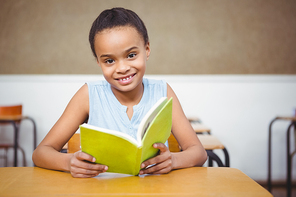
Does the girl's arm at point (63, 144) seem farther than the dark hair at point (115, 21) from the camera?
No

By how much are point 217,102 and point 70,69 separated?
1.68m

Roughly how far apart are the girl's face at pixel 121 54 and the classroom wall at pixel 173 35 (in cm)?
205

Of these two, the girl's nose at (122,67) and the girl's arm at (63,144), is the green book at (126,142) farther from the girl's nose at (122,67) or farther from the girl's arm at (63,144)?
the girl's nose at (122,67)

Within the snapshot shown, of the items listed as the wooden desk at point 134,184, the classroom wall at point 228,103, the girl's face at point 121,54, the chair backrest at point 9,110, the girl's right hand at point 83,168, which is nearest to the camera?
the wooden desk at point 134,184

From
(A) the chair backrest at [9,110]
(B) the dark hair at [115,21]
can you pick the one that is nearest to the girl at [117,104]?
(B) the dark hair at [115,21]

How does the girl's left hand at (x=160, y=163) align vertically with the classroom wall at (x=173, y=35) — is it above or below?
below

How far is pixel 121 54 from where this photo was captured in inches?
32.9

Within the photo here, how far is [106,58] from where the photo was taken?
856 millimetres

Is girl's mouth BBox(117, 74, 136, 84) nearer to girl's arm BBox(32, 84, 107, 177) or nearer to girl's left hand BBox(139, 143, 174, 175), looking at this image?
girl's arm BBox(32, 84, 107, 177)

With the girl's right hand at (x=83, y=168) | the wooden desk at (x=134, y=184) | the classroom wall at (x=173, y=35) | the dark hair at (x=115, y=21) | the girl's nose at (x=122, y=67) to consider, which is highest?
the classroom wall at (x=173, y=35)

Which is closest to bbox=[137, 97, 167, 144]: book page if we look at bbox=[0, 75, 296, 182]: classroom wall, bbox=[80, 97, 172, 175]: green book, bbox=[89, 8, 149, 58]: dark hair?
bbox=[80, 97, 172, 175]: green book

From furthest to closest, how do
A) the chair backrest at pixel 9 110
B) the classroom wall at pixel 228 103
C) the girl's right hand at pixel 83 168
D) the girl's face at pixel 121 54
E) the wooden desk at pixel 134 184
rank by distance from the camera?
1. the classroom wall at pixel 228 103
2. the chair backrest at pixel 9 110
3. the girl's face at pixel 121 54
4. the girl's right hand at pixel 83 168
5. the wooden desk at pixel 134 184

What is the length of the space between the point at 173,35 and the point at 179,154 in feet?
7.72

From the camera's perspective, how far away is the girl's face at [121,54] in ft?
2.72
